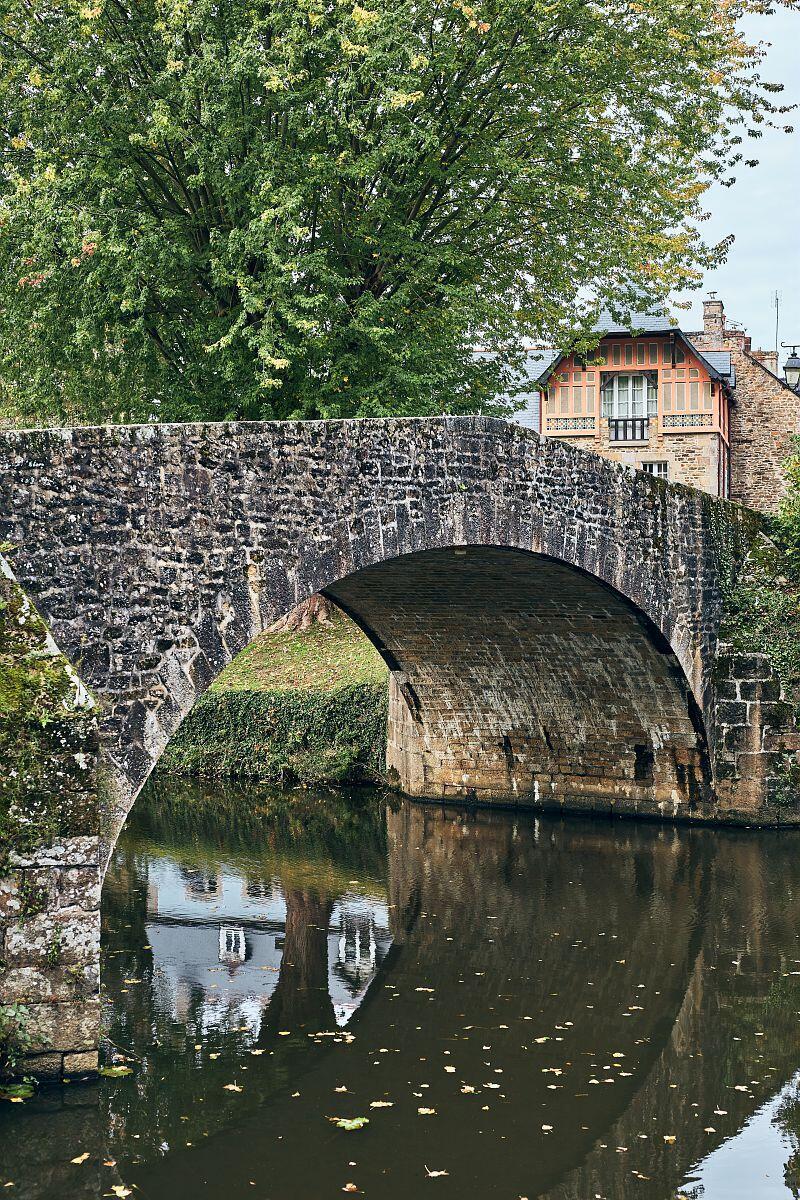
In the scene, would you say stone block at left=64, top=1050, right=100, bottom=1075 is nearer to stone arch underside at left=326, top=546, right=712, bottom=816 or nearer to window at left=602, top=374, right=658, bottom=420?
stone arch underside at left=326, top=546, right=712, bottom=816

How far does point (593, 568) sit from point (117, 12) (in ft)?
24.8

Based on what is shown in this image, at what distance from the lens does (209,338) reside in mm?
13758

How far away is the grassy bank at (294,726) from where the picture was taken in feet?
65.6

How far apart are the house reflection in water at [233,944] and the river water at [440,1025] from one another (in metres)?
0.04

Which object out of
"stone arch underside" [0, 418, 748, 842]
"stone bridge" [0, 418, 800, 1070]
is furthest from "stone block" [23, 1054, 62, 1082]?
"stone arch underside" [0, 418, 748, 842]

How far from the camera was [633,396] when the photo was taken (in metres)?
29.6

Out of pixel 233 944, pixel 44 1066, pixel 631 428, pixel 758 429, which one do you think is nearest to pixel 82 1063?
pixel 44 1066

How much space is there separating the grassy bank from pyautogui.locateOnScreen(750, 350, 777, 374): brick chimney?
1733 centimetres

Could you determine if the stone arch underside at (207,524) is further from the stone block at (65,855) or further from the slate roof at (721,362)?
the slate roof at (721,362)

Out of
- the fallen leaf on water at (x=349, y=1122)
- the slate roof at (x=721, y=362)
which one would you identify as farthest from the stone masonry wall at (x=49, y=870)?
the slate roof at (x=721, y=362)

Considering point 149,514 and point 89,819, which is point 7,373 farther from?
point 89,819

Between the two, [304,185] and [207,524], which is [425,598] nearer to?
[304,185]

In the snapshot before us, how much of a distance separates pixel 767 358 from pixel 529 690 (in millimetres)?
22350

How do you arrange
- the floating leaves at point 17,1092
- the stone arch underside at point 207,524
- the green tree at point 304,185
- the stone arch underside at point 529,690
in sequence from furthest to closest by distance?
the stone arch underside at point 529,690 < the green tree at point 304,185 < the stone arch underside at point 207,524 < the floating leaves at point 17,1092
